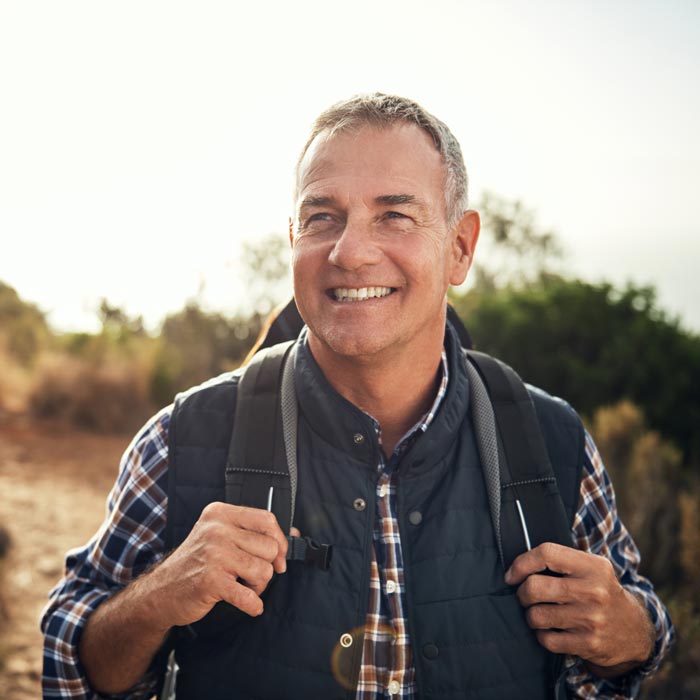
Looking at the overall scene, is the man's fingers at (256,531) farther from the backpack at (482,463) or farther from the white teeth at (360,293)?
the white teeth at (360,293)

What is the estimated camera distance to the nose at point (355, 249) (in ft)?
6.93

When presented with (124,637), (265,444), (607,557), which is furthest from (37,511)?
(607,557)

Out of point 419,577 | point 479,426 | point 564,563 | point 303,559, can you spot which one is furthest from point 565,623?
point 303,559

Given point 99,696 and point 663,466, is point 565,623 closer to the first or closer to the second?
point 99,696

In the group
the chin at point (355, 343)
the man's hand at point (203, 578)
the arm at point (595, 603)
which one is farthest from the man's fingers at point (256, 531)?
the arm at point (595, 603)

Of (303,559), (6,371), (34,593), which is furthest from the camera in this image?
(6,371)

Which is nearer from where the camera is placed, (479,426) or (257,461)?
(257,461)

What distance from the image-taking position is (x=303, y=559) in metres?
1.89

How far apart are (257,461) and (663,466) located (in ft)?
14.4

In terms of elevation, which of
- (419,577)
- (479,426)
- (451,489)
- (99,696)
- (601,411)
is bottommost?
(99,696)

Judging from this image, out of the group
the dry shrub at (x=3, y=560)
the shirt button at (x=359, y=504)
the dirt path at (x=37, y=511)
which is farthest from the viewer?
the dry shrub at (x=3, y=560)

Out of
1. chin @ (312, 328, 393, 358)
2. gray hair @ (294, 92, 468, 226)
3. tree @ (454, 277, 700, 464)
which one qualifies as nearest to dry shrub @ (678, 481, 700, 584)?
tree @ (454, 277, 700, 464)

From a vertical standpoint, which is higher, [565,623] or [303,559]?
[303,559]

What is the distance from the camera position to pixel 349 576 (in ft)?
6.29
